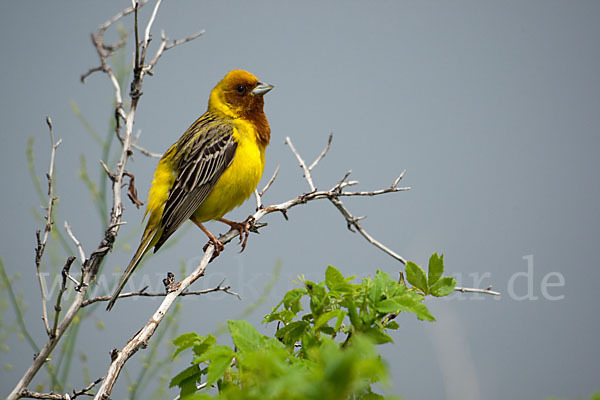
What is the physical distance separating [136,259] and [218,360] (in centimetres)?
157

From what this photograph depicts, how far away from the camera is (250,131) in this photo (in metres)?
3.24

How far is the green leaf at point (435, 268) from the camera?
4.43 ft

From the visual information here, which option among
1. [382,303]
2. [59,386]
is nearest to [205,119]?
[59,386]

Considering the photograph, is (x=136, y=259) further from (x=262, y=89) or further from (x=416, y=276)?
(x=416, y=276)

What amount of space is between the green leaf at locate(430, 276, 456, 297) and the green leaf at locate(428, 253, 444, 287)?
0.03 ft

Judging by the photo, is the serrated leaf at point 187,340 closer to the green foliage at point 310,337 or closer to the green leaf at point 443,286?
the green foliage at point 310,337

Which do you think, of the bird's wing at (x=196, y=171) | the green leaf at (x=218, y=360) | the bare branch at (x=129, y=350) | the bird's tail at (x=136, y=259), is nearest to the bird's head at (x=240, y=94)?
the bird's wing at (x=196, y=171)

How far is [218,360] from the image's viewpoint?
3.35ft

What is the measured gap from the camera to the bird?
284cm

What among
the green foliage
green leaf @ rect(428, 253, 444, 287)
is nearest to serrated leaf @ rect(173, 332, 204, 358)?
the green foliage

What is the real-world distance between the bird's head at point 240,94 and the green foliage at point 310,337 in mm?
2100

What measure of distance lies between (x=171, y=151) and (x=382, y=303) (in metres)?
2.26

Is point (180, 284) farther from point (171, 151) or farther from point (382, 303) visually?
point (171, 151)

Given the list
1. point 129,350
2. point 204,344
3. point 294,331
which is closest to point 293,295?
point 294,331
